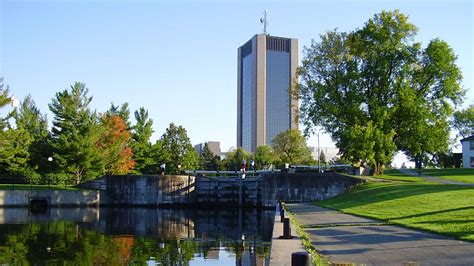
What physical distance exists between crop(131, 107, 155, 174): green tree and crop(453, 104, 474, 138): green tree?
48247 millimetres

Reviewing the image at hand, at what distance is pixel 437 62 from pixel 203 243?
30909 millimetres

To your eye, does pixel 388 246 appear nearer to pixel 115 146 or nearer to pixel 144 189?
pixel 144 189

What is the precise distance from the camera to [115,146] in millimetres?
60719

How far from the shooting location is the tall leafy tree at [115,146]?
60.6 m

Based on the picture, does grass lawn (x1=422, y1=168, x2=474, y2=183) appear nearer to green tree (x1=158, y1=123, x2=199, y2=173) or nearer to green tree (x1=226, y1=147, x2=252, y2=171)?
green tree (x1=158, y1=123, x2=199, y2=173)

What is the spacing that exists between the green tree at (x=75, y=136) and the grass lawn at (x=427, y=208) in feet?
100

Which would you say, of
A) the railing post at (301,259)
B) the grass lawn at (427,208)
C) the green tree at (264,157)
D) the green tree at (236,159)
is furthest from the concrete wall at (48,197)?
the green tree at (236,159)

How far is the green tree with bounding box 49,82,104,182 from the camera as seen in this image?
52406 mm

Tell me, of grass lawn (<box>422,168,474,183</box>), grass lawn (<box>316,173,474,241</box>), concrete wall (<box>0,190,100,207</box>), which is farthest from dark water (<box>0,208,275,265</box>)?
grass lawn (<box>422,168,474,183</box>)

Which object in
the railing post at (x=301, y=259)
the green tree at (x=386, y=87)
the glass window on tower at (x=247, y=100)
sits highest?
the glass window on tower at (x=247, y=100)

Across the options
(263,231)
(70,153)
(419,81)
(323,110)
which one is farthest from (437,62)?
(70,153)

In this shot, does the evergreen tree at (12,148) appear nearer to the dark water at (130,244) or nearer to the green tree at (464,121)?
the dark water at (130,244)

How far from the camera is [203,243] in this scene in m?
20.6

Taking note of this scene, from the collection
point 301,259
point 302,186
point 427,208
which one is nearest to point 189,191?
point 302,186
